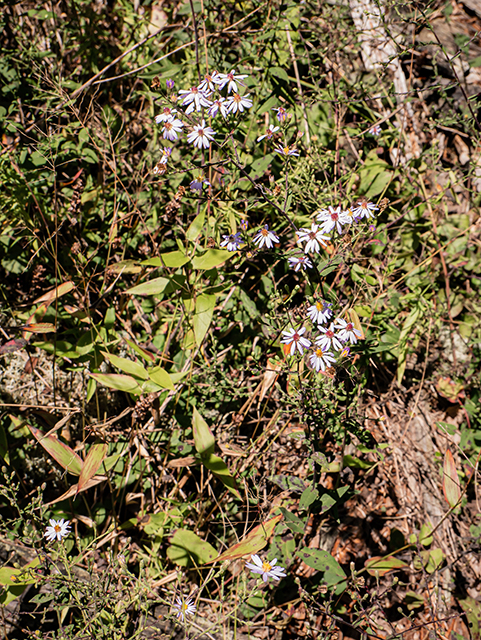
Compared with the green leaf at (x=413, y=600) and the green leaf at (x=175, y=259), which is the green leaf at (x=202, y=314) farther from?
the green leaf at (x=413, y=600)

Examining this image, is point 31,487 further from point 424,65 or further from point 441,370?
point 424,65

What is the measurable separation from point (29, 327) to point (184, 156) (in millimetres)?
997

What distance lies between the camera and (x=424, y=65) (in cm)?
238

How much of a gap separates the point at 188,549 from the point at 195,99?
1545mm

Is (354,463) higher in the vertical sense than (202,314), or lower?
lower

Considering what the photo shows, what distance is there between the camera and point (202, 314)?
1.64 metres

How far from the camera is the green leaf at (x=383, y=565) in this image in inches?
66.9

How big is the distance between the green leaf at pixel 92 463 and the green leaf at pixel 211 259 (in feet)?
2.32

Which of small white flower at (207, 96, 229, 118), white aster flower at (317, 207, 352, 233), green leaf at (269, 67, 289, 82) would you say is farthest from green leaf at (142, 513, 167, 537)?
green leaf at (269, 67, 289, 82)

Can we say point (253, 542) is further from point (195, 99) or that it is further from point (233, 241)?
point (195, 99)

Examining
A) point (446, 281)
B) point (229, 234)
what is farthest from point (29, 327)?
point (446, 281)

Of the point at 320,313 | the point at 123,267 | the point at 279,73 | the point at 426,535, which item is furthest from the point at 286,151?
the point at 426,535

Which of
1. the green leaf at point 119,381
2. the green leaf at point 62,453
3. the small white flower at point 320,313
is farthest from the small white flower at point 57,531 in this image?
the small white flower at point 320,313

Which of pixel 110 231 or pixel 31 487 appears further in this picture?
pixel 110 231
